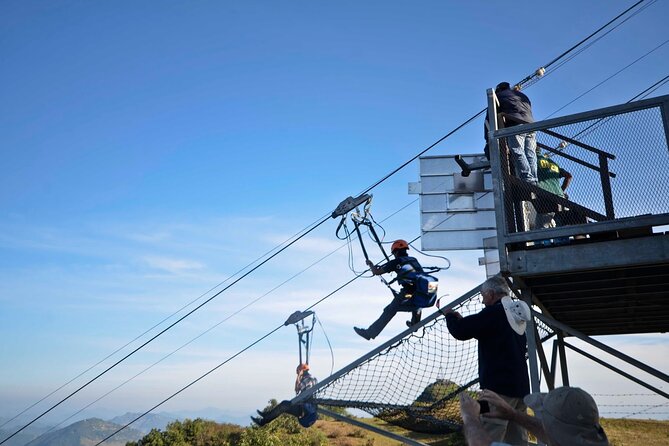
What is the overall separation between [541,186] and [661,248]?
1571mm

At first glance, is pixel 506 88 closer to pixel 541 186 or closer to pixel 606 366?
pixel 541 186

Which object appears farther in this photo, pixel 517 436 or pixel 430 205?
pixel 430 205

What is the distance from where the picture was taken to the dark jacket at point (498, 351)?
506 centimetres

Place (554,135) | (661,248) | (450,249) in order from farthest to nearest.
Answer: (450,249), (554,135), (661,248)

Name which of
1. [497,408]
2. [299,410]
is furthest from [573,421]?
[299,410]

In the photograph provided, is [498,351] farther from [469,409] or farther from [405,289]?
[405,289]

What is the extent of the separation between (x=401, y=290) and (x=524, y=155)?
97.2 inches

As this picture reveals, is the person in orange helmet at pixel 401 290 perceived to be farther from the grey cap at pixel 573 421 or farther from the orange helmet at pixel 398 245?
the grey cap at pixel 573 421

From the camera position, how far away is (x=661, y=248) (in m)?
6.36

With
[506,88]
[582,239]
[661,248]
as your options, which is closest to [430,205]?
[506,88]

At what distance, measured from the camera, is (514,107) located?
8219 millimetres

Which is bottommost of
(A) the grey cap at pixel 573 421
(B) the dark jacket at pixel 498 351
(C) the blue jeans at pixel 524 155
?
(A) the grey cap at pixel 573 421

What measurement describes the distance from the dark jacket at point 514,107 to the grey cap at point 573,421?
6.01m

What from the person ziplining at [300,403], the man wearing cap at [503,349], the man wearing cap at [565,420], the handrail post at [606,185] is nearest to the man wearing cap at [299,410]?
the person ziplining at [300,403]
